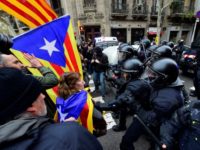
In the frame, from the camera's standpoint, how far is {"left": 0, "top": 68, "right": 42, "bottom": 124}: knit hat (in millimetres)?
730

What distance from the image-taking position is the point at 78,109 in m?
1.61

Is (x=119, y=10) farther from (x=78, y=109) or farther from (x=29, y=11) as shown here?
(x=78, y=109)

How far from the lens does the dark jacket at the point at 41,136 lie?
682mm

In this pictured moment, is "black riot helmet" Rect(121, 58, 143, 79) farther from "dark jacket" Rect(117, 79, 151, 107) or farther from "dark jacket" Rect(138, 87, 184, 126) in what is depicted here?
"dark jacket" Rect(138, 87, 184, 126)

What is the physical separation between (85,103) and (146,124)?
1.09 metres

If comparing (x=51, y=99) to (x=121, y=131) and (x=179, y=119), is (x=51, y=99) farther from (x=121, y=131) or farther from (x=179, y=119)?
(x=121, y=131)

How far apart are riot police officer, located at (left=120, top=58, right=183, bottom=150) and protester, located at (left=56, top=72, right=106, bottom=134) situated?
0.73m

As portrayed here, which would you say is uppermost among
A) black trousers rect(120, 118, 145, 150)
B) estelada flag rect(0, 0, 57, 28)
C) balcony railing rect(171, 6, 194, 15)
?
balcony railing rect(171, 6, 194, 15)

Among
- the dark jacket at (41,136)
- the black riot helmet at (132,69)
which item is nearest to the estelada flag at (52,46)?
the black riot helmet at (132,69)

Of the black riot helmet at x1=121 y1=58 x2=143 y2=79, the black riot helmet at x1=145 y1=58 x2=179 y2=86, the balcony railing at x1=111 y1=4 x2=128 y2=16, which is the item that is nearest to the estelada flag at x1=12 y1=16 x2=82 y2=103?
the black riot helmet at x1=121 y1=58 x2=143 y2=79

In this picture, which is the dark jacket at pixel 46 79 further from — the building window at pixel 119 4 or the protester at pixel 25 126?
the building window at pixel 119 4

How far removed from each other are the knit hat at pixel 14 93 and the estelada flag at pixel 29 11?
1.58m

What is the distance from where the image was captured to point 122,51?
4043 mm

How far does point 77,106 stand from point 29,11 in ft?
4.92
